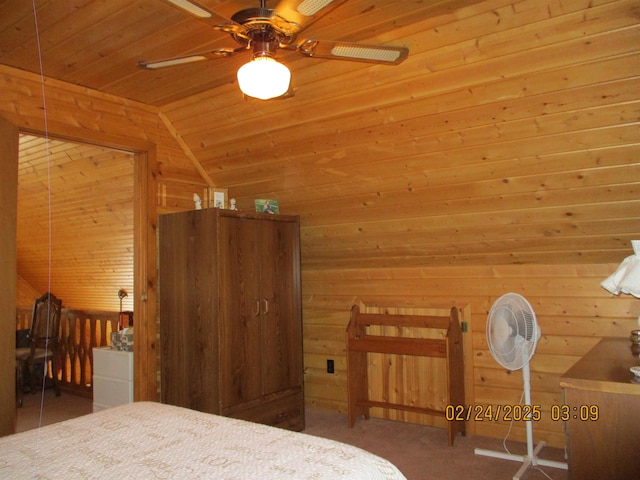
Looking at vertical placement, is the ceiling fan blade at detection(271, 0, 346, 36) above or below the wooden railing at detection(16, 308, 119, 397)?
A: above

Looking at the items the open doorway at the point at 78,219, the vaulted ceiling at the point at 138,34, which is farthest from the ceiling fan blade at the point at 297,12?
the open doorway at the point at 78,219

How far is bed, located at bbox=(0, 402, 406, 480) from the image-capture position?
4.95ft

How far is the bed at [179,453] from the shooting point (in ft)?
4.95

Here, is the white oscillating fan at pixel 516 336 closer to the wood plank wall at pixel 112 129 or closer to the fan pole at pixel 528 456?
the fan pole at pixel 528 456

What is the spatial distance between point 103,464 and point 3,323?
1818 mm

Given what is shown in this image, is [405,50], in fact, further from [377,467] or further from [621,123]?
[377,467]

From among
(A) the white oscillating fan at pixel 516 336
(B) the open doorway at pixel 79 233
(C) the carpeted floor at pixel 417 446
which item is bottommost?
(C) the carpeted floor at pixel 417 446

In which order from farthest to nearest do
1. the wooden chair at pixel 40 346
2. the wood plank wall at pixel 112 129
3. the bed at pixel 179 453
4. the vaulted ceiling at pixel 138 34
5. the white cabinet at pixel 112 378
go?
1. the wooden chair at pixel 40 346
2. the white cabinet at pixel 112 378
3. the wood plank wall at pixel 112 129
4. the vaulted ceiling at pixel 138 34
5. the bed at pixel 179 453

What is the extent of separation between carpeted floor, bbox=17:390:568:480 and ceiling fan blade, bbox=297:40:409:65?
2299 millimetres

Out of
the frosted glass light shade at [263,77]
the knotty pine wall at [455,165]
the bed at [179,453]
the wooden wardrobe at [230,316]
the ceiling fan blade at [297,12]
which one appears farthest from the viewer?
the wooden wardrobe at [230,316]

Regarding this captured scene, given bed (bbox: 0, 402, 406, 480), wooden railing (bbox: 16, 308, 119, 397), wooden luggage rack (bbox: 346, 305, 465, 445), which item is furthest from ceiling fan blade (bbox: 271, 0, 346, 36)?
wooden railing (bbox: 16, 308, 119, 397)

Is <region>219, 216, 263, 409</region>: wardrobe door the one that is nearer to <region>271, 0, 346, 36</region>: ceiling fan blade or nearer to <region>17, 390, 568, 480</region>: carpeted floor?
<region>17, 390, 568, 480</region>: carpeted floor

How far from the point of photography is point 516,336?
2.95 m

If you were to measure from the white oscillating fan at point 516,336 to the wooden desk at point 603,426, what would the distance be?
0.84 meters
